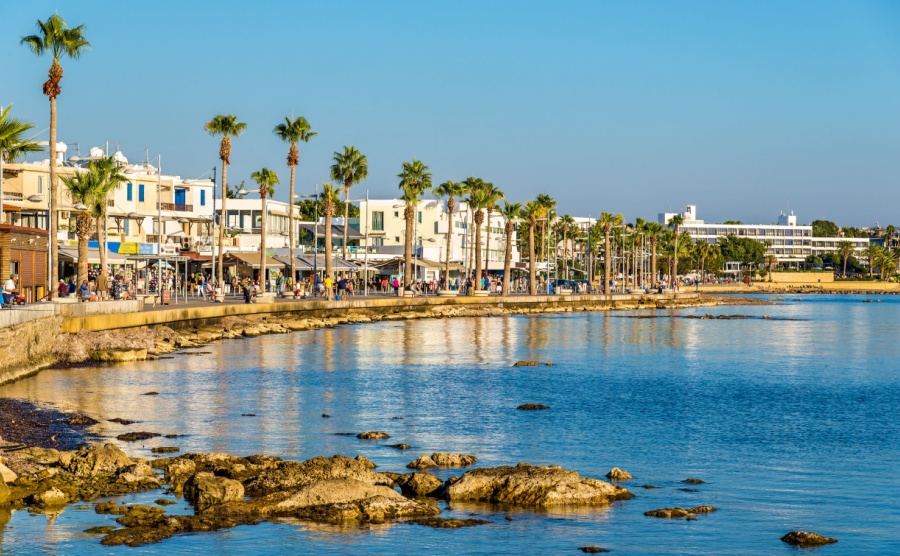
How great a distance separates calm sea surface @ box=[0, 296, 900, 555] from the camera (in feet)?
56.5

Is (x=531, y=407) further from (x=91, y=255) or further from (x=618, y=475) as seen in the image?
(x=91, y=255)

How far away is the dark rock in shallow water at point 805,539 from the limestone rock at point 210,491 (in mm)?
8579

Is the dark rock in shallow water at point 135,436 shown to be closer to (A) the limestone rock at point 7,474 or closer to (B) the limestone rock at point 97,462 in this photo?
(B) the limestone rock at point 97,462

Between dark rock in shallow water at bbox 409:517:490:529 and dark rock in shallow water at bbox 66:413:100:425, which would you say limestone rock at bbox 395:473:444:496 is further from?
dark rock in shallow water at bbox 66:413:100:425

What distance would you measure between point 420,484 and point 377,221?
11063cm

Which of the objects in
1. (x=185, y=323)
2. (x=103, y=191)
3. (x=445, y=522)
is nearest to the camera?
(x=445, y=522)

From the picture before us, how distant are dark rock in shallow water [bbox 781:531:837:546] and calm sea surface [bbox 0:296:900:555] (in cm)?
30

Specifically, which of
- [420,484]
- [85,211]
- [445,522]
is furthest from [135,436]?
[85,211]

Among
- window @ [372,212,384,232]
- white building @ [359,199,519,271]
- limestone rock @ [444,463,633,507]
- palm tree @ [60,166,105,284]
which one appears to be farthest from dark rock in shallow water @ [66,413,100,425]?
window @ [372,212,384,232]

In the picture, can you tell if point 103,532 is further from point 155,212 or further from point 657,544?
point 155,212

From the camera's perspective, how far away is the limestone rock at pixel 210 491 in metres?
18.3

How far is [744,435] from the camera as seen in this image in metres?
28.9

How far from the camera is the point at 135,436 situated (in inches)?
966

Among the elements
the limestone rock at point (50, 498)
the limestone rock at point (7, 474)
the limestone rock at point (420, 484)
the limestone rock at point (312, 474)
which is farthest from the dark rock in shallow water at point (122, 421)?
the limestone rock at point (420, 484)
